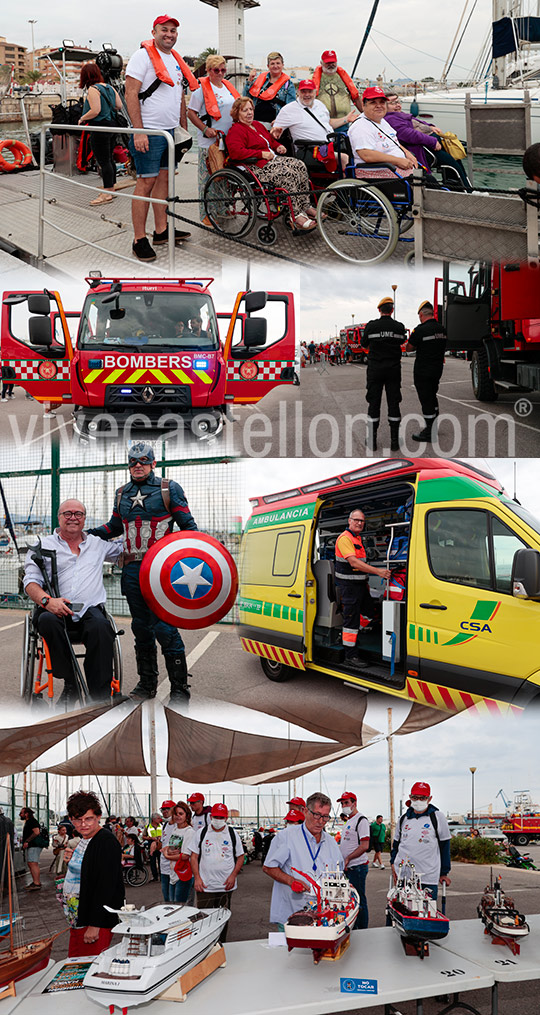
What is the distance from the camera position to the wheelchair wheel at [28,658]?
5.08m

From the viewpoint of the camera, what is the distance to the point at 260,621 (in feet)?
22.2

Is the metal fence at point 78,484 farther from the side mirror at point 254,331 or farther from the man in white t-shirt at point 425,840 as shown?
the man in white t-shirt at point 425,840

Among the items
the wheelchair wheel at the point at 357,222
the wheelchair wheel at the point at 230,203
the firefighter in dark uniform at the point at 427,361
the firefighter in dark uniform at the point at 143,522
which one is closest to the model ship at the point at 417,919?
the firefighter in dark uniform at the point at 143,522

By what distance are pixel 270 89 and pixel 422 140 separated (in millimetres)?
1358

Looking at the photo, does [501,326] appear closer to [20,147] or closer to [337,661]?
[337,661]

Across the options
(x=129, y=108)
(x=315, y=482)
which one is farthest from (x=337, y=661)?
(x=129, y=108)

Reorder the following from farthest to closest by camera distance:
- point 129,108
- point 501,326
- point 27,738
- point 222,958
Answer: point 501,326
point 129,108
point 27,738
point 222,958

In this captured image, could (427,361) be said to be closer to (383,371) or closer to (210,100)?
(383,371)

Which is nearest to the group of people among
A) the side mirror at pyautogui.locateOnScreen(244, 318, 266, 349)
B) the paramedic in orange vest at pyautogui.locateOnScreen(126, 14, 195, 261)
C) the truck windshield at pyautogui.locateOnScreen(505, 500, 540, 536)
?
the paramedic in orange vest at pyautogui.locateOnScreen(126, 14, 195, 261)

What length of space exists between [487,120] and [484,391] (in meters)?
2.43

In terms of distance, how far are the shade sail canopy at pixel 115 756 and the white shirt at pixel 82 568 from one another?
88cm

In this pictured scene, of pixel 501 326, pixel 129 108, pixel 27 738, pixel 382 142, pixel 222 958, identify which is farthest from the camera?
pixel 501 326

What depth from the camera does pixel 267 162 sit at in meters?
6.05

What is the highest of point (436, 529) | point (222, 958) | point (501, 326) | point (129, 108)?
point (129, 108)
